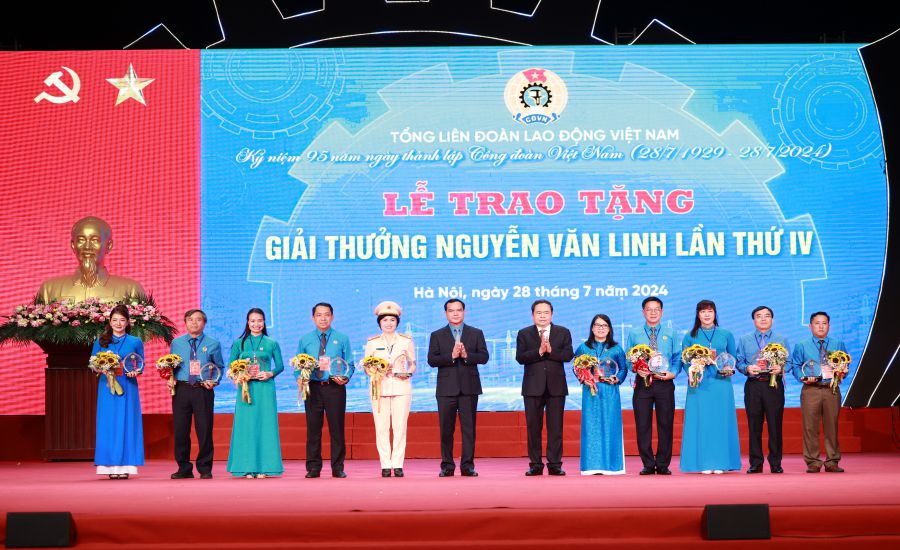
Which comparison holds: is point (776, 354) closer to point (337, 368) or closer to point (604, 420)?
point (604, 420)

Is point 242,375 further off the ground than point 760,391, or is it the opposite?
point 242,375

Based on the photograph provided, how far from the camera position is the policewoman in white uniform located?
718 centimetres

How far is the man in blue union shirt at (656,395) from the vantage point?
7199 millimetres

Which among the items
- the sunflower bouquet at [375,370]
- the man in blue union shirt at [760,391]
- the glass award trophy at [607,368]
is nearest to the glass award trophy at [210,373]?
the sunflower bouquet at [375,370]

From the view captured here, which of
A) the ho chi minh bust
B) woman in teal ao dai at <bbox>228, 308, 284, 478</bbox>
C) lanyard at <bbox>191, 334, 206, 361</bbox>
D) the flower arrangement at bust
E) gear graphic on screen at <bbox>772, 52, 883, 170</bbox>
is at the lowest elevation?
woman in teal ao dai at <bbox>228, 308, 284, 478</bbox>

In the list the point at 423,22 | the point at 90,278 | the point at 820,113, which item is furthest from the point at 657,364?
the point at 90,278

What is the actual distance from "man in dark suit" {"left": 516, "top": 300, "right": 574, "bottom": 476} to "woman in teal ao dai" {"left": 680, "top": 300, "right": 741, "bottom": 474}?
2.71ft

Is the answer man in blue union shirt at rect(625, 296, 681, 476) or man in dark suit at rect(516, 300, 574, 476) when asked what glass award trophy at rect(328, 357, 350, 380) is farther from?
man in blue union shirt at rect(625, 296, 681, 476)

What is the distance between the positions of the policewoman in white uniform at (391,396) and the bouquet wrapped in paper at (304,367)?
1.25 ft

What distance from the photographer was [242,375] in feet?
23.4

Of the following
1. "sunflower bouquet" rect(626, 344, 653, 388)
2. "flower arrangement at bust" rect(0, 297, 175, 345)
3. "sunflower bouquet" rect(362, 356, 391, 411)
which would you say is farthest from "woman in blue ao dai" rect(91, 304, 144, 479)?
"sunflower bouquet" rect(626, 344, 653, 388)

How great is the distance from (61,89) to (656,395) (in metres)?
5.44

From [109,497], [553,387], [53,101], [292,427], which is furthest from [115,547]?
[53,101]

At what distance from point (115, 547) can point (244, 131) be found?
5.16 metres
